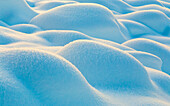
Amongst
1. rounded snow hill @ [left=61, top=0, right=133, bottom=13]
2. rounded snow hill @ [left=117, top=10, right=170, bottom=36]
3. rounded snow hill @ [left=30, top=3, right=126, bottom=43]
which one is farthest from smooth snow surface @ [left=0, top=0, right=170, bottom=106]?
rounded snow hill @ [left=61, top=0, right=133, bottom=13]

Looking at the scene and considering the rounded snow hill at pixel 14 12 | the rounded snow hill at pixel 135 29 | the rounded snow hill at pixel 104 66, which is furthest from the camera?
the rounded snow hill at pixel 135 29

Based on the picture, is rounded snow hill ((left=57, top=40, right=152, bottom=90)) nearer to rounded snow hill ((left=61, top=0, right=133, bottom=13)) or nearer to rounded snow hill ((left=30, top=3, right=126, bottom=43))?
rounded snow hill ((left=30, top=3, right=126, bottom=43))

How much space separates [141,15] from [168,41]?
0.37 m

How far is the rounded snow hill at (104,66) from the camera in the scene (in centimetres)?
79

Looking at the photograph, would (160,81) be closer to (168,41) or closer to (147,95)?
(147,95)

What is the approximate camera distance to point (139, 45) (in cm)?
129

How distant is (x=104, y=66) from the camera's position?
0.81m

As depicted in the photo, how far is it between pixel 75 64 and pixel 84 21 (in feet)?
2.30

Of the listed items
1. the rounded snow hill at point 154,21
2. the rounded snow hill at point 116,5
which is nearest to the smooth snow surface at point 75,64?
the rounded snow hill at point 154,21

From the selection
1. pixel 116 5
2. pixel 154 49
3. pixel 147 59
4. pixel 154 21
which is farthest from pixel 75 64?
pixel 116 5

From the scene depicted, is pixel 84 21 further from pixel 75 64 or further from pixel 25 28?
pixel 75 64

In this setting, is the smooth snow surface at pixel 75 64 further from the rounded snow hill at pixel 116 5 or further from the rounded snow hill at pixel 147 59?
the rounded snow hill at pixel 116 5

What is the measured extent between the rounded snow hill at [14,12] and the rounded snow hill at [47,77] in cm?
96

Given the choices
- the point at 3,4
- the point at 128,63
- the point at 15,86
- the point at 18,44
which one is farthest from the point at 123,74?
the point at 3,4
